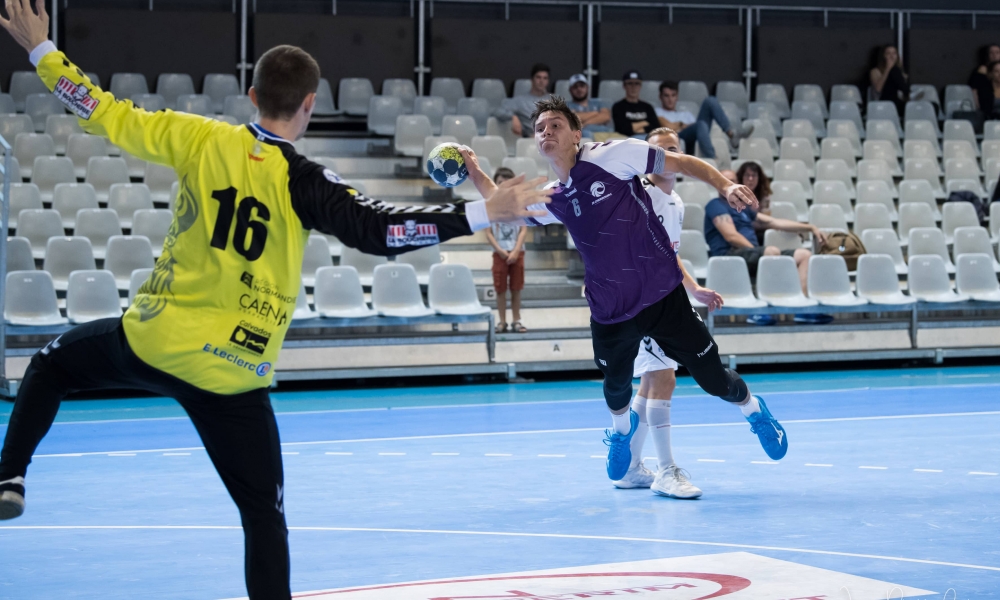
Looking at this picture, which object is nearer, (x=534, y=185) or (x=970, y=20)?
(x=534, y=185)

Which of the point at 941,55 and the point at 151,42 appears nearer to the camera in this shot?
the point at 151,42

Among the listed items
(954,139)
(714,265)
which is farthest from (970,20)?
(714,265)

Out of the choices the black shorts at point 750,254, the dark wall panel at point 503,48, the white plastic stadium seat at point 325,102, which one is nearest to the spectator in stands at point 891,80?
the dark wall panel at point 503,48

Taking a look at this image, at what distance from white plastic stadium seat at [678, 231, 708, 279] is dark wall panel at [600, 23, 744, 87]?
231 inches

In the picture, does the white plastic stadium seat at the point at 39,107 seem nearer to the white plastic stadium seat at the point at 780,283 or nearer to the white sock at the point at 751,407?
the white plastic stadium seat at the point at 780,283

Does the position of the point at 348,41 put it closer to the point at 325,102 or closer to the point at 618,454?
the point at 325,102

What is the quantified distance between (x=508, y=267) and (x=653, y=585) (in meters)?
8.31

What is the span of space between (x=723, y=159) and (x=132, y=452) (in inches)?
385

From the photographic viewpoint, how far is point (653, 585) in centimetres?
449

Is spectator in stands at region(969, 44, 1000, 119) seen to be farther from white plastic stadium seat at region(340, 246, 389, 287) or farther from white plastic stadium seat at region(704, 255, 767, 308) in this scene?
white plastic stadium seat at region(340, 246, 389, 287)

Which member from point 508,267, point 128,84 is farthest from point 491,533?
point 128,84

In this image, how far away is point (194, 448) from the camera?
8250mm

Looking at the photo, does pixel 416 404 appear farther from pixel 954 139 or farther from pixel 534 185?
pixel 954 139

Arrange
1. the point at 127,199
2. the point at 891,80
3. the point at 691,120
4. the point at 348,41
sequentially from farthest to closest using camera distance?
the point at 891,80
the point at 348,41
the point at 691,120
the point at 127,199
